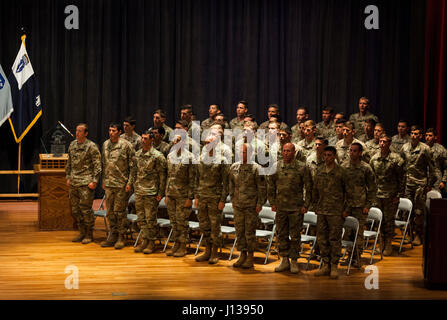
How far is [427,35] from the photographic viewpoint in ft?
37.6

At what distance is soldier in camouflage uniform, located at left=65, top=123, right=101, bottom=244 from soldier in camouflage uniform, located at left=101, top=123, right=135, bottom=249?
221 mm

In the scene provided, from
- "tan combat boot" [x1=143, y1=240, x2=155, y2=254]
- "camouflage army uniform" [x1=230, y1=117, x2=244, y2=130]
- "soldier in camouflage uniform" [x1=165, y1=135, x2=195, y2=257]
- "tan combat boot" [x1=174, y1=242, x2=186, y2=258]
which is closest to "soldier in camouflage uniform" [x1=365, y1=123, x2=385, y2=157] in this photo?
"camouflage army uniform" [x1=230, y1=117, x2=244, y2=130]

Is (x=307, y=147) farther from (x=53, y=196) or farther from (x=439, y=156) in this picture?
(x=53, y=196)

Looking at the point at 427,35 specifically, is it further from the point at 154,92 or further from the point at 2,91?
the point at 2,91

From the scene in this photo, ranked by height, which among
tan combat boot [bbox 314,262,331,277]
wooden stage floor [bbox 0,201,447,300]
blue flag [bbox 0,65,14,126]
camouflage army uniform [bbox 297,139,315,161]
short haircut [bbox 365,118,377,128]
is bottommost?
wooden stage floor [bbox 0,201,447,300]

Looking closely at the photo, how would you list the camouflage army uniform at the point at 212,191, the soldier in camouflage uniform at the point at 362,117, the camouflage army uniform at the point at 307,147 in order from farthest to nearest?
the soldier in camouflage uniform at the point at 362,117 → the camouflage army uniform at the point at 307,147 → the camouflage army uniform at the point at 212,191

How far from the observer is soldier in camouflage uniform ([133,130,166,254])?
27.8ft

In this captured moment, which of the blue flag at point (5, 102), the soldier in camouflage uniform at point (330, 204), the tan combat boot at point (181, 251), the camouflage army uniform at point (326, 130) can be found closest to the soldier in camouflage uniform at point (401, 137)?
the camouflage army uniform at point (326, 130)

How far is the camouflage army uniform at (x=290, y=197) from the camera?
24.8 ft

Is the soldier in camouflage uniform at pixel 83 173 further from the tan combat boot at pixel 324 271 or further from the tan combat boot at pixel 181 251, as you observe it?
the tan combat boot at pixel 324 271

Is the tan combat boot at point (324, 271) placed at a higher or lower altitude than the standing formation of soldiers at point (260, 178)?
lower

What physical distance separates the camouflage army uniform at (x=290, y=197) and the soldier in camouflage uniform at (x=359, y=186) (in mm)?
530

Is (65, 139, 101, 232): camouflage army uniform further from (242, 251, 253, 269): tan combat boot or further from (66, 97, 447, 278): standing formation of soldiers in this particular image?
(242, 251, 253, 269): tan combat boot

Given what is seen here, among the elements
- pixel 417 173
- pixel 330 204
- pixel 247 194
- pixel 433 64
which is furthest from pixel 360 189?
pixel 433 64
